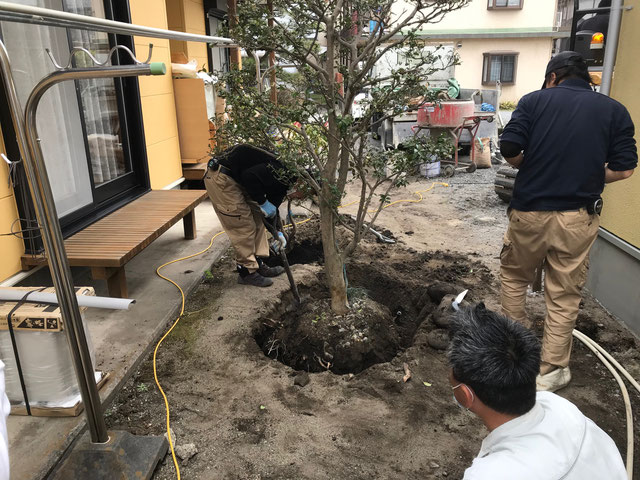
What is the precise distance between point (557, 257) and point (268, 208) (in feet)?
8.05

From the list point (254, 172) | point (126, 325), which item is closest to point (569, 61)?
point (254, 172)

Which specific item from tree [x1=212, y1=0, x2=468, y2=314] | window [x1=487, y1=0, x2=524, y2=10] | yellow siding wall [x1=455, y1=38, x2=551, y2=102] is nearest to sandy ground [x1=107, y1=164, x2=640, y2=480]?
tree [x1=212, y1=0, x2=468, y2=314]

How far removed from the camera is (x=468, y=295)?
14.7 ft

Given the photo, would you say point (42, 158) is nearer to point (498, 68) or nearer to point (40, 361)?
point (40, 361)

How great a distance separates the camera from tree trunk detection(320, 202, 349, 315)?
382 centimetres

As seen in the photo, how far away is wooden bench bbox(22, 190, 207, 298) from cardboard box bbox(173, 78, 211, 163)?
164 cm

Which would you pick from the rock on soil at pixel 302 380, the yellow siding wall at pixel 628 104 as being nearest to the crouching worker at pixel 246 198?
the rock on soil at pixel 302 380

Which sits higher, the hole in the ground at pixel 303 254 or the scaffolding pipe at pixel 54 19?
the scaffolding pipe at pixel 54 19

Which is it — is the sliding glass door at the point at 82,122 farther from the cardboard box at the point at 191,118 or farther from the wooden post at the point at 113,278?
the cardboard box at the point at 191,118

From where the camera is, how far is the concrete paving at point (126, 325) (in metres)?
2.68

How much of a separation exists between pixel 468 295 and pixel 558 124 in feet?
5.99

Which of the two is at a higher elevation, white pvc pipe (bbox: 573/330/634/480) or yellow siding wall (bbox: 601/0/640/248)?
yellow siding wall (bbox: 601/0/640/248)

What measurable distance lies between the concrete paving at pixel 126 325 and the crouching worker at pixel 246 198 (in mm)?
540

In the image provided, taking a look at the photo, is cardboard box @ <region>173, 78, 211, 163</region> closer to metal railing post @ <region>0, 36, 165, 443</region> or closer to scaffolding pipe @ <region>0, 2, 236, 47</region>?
scaffolding pipe @ <region>0, 2, 236, 47</region>
